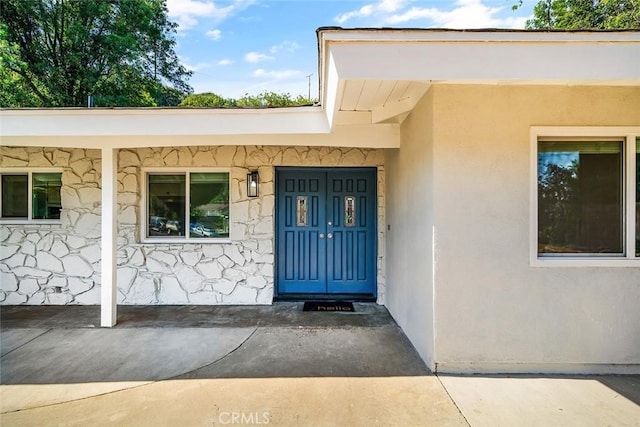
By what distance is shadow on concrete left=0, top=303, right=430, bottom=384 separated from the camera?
3.18m

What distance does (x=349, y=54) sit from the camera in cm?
256

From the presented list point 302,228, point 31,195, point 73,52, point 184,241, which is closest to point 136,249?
point 184,241

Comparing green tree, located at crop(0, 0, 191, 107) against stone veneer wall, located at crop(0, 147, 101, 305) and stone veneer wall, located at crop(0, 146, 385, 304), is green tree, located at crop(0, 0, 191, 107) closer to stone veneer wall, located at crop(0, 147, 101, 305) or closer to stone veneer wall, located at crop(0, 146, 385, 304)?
stone veneer wall, located at crop(0, 147, 101, 305)

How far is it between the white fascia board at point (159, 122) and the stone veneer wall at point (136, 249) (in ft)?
4.67

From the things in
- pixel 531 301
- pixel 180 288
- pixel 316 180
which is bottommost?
pixel 180 288

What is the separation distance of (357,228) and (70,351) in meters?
4.06

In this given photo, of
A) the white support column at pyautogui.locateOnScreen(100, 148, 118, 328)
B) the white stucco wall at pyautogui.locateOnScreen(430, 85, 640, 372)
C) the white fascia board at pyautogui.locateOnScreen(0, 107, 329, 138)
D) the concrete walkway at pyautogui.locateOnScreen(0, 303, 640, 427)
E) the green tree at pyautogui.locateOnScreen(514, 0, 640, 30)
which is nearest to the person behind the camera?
the concrete walkway at pyautogui.locateOnScreen(0, 303, 640, 427)

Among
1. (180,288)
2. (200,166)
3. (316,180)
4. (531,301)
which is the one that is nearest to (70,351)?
(180,288)

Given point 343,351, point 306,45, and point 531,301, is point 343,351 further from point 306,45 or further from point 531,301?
point 306,45

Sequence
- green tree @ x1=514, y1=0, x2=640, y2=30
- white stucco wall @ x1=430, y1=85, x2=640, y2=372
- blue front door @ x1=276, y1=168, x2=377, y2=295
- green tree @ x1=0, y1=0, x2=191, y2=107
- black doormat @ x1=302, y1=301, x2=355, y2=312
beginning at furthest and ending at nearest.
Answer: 1. green tree @ x1=0, y1=0, x2=191, y2=107
2. green tree @ x1=514, y1=0, x2=640, y2=30
3. blue front door @ x1=276, y1=168, x2=377, y2=295
4. black doormat @ x1=302, y1=301, x2=355, y2=312
5. white stucco wall @ x1=430, y1=85, x2=640, y2=372

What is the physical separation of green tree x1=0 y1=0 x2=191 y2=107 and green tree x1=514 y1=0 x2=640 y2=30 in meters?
14.8

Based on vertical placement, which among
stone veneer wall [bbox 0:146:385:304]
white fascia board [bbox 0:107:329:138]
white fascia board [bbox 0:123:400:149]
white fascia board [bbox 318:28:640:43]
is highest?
white fascia board [bbox 318:28:640:43]

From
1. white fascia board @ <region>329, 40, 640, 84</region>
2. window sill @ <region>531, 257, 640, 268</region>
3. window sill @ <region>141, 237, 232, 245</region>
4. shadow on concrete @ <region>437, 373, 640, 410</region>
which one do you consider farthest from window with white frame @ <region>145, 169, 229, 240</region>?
window sill @ <region>531, 257, 640, 268</region>

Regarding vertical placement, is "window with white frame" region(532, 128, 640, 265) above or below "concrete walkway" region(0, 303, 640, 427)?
above
